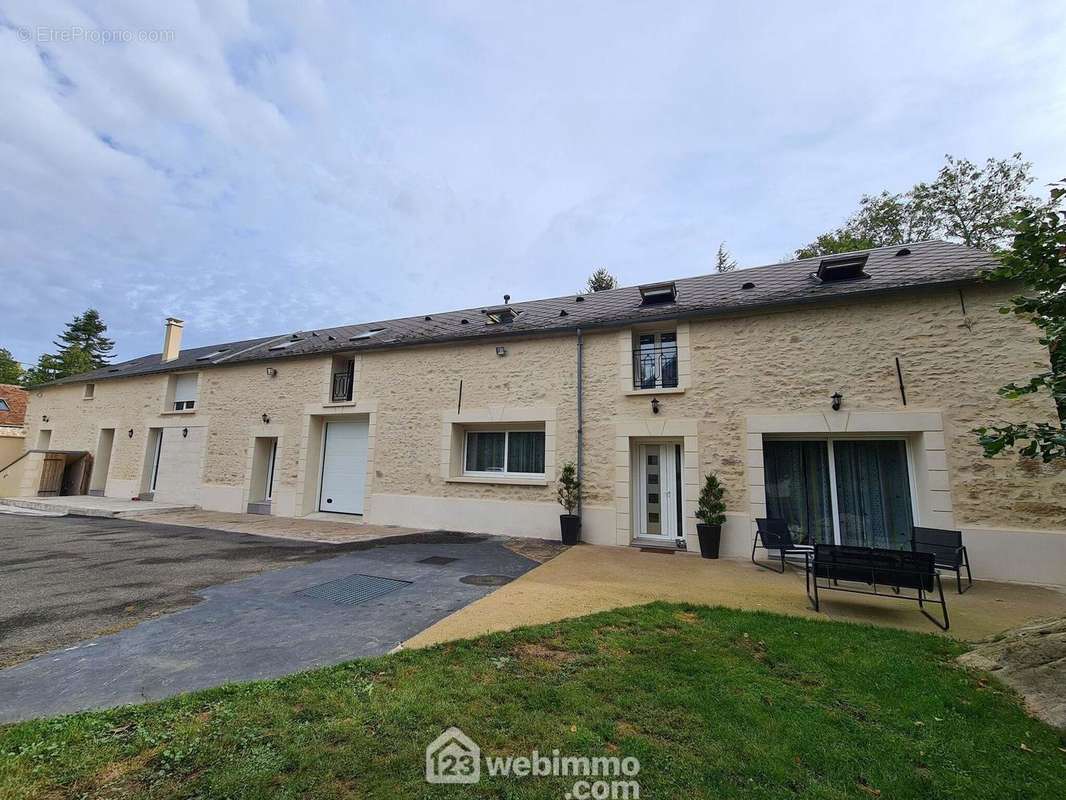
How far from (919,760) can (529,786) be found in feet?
6.61

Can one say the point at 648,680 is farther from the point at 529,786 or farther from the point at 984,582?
the point at 984,582

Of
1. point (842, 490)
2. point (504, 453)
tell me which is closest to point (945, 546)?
point (842, 490)

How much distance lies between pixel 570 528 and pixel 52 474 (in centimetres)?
1968

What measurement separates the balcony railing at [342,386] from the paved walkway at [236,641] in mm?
6743

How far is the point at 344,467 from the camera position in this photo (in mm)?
11422

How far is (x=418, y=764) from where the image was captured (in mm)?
2002

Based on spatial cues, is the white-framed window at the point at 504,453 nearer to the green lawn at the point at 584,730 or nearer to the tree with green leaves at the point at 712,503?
the tree with green leaves at the point at 712,503

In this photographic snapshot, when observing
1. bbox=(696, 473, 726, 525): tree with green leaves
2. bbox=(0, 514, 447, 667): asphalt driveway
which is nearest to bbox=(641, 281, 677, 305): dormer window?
bbox=(696, 473, 726, 525): tree with green leaves

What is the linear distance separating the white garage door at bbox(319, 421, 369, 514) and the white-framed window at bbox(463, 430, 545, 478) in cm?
311

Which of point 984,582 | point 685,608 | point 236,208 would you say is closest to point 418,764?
point 685,608

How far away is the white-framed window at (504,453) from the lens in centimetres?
930

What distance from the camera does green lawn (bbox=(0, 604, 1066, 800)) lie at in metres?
1.90

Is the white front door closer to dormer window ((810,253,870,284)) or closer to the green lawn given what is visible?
dormer window ((810,253,870,284))

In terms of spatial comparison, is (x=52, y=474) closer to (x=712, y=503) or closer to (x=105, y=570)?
(x=105, y=570)
